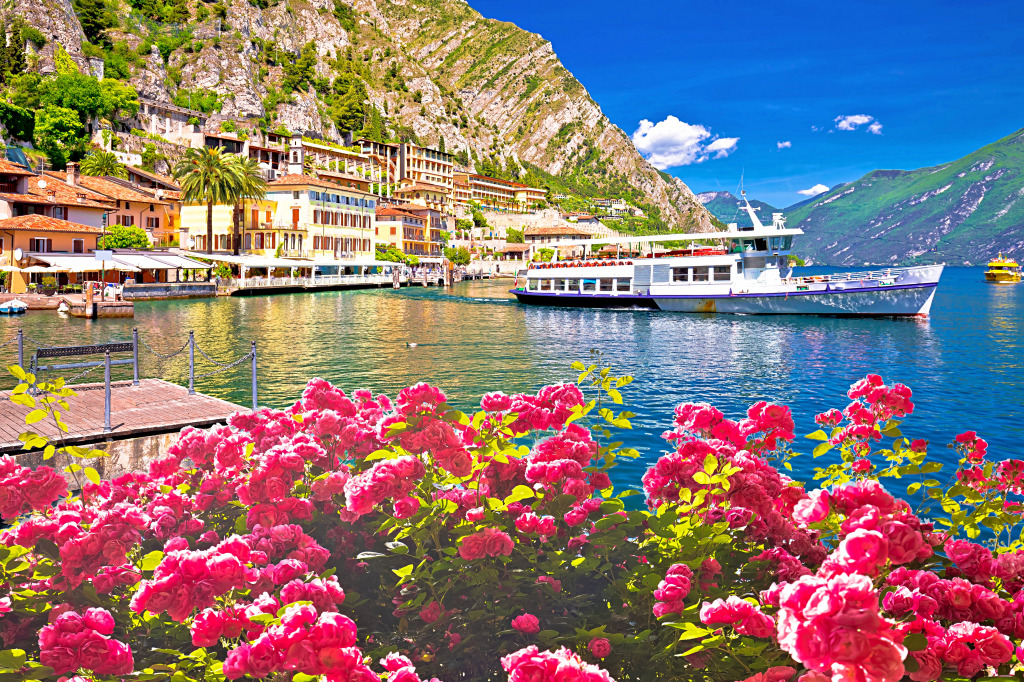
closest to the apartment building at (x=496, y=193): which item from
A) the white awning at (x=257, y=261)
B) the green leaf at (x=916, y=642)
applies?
the white awning at (x=257, y=261)

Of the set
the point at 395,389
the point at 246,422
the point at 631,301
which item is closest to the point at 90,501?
the point at 246,422

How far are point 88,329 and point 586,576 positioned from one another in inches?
1435

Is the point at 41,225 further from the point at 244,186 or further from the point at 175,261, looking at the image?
the point at 244,186

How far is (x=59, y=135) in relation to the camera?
76562 mm

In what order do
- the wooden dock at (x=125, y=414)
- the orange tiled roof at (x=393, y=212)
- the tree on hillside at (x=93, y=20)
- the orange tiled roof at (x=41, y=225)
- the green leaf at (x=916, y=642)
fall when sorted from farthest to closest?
1. the tree on hillside at (x=93, y=20)
2. the orange tiled roof at (x=393, y=212)
3. the orange tiled roof at (x=41, y=225)
4. the wooden dock at (x=125, y=414)
5. the green leaf at (x=916, y=642)

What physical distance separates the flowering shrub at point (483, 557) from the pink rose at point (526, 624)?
11mm

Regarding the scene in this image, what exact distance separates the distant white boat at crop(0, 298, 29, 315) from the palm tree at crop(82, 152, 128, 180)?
4030cm

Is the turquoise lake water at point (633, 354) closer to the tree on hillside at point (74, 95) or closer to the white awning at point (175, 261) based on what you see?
the white awning at point (175, 261)

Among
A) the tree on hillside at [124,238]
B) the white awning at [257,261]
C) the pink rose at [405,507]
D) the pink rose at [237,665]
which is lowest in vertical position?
the pink rose at [237,665]

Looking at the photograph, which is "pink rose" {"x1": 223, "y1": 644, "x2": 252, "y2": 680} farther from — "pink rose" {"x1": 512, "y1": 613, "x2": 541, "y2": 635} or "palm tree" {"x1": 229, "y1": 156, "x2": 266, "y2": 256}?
"palm tree" {"x1": 229, "y1": 156, "x2": 266, "y2": 256}

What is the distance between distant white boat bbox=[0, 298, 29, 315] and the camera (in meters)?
39.1

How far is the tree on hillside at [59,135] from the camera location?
73625 millimetres

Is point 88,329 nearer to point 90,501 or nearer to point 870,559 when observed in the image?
point 90,501

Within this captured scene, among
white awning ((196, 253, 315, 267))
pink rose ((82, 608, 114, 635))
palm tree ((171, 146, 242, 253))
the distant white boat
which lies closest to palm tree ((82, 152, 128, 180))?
palm tree ((171, 146, 242, 253))
